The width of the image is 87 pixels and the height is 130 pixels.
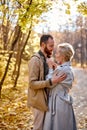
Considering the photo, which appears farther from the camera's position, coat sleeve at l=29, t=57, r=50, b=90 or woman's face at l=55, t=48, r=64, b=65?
coat sleeve at l=29, t=57, r=50, b=90

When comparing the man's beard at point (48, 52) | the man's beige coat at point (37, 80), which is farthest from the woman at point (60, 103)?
the man's beard at point (48, 52)

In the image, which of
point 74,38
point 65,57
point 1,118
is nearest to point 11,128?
point 1,118

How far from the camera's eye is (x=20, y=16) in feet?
33.3

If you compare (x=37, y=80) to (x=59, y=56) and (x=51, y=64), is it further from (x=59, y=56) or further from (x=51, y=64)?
(x=59, y=56)

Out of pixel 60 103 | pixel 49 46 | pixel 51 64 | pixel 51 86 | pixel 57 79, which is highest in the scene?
pixel 49 46

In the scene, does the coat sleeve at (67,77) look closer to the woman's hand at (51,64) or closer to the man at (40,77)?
the woman's hand at (51,64)

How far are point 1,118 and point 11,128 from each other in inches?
51.7

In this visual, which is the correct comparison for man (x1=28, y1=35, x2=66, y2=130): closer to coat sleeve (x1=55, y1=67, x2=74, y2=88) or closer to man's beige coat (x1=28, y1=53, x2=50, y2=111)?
man's beige coat (x1=28, y1=53, x2=50, y2=111)

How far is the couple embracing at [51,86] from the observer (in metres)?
5.52

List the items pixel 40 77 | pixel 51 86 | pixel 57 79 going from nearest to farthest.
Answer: pixel 57 79 < pixel 51 86 < pixel 40 77

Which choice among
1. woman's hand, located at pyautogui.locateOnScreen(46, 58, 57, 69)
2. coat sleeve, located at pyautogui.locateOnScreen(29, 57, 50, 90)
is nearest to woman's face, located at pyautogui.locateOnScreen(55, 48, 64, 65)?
woman's hand, located at pyautogui.locateOnScreen(46, 58, 57, 69)

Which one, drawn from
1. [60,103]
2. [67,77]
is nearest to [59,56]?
[67,77]

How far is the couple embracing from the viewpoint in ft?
18.1

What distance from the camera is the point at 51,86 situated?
557cm
